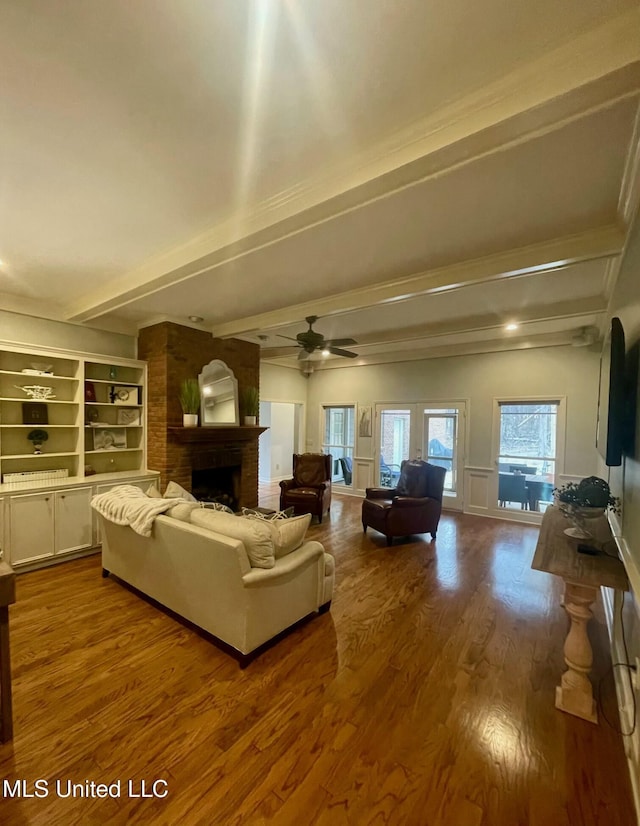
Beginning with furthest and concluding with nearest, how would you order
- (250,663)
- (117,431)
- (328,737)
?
(117,431)
(250,663)
(328,737)

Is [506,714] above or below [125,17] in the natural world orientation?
below

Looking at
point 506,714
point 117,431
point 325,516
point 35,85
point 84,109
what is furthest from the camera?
point 325,516

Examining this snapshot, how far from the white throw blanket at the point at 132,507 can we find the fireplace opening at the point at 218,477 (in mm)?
1806

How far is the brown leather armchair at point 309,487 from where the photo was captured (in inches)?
211

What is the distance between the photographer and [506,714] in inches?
76.1

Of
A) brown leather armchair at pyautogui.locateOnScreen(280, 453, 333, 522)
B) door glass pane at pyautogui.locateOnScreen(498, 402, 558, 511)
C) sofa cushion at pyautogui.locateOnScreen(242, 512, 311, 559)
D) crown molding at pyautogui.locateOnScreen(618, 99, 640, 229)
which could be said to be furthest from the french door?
sofa cushion at pyautogui.locateOnScreen(242, 512, 311, 559)

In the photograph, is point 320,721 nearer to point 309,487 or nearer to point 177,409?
point 309,487

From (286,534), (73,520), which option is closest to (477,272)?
(286,534)

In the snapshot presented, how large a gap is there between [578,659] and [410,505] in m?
2.61

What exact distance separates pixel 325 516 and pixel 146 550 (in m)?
3.32

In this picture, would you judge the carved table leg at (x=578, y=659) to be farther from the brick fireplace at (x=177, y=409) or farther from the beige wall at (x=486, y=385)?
the brick fireplace at (x=177, y=409)

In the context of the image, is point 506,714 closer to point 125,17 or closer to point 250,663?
point 250,663

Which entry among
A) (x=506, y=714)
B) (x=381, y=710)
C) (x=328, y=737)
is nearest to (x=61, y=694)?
(x=328, y=737)

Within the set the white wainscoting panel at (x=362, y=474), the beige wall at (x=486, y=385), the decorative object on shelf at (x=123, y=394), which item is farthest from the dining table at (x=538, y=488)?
the decorative object on shelf at (x=123, y=394)
